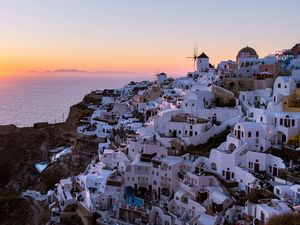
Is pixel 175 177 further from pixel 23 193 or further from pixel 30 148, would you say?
pixel 30 148

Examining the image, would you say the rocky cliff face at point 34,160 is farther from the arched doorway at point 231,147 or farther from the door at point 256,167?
the door at point 256,167

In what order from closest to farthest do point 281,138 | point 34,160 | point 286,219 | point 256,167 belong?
point 286,219
point 256,167
point 281,138
point 34,160

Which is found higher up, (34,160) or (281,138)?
(281,138)

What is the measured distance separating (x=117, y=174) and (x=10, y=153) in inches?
986

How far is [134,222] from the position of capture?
22891 mm

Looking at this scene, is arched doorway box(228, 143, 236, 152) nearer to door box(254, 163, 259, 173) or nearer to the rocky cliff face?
door box(254, 163, 259, 173)

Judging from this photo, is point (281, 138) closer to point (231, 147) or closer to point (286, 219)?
point (231, 147)

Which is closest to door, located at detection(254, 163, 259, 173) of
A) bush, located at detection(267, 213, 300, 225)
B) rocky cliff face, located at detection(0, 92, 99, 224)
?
bush, located at detection(267, 213, 300, 225)

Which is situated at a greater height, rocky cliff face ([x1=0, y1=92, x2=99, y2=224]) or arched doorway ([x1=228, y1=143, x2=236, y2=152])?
arched doorway ([x1=228, y1=143, x2=236, y2=152])

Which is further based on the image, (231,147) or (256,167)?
(231,147)

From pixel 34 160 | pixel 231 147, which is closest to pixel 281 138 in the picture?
pixel 231 147

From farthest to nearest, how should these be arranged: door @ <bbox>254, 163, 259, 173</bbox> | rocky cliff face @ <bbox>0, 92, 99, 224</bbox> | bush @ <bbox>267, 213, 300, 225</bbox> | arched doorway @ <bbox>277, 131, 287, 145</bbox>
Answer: rocky cliff face @ <bbox>0, 92, 99, 224</bbox> < arched doorway @ <bbox>277, 131, 287, 145</bbox> < door @ <bbox>254, 163, 259, 173</bbox> < bush @ <bbox>267, 213, 300, 225</bbox>

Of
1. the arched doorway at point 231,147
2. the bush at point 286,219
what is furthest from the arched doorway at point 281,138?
the bush at point 286,219

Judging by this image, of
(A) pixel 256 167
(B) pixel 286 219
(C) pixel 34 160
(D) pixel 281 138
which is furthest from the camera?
(C) pixel 34 160
